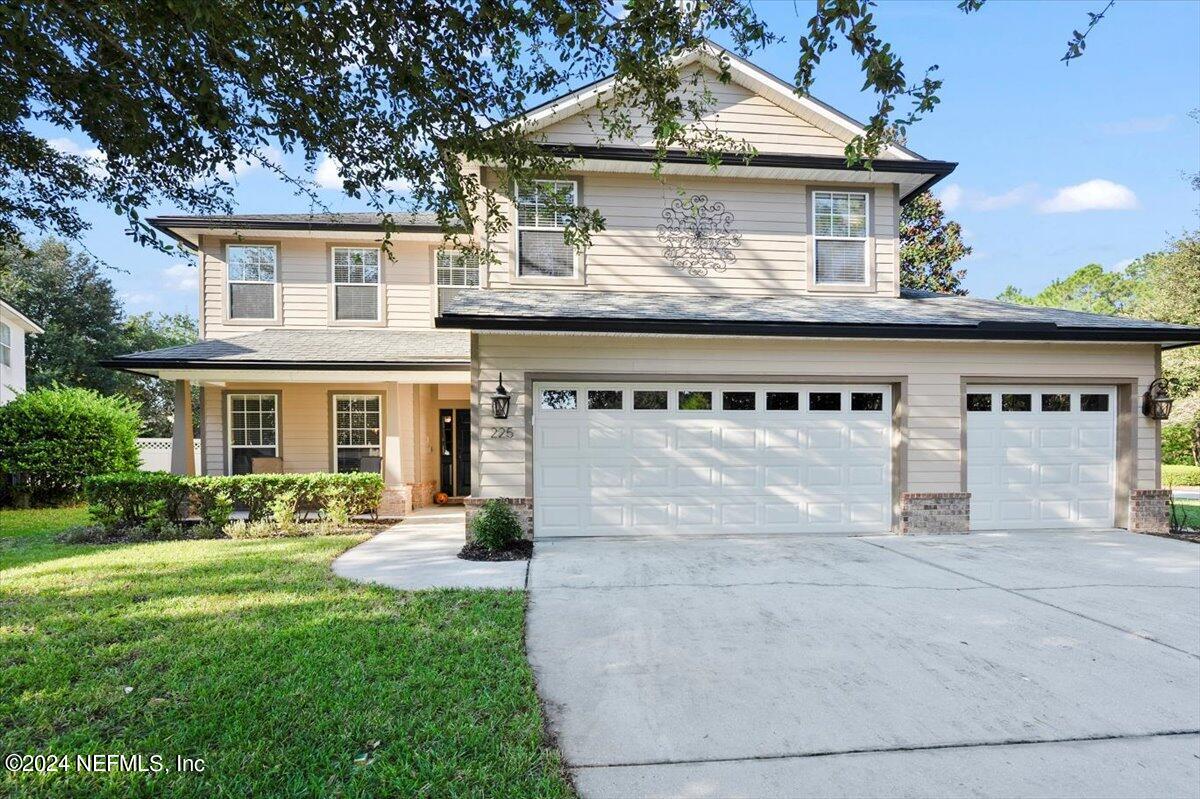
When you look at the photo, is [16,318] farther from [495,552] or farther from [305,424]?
[495,552]

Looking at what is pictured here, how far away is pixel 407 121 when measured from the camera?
4.45 meters

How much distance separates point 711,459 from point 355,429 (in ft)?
25.0

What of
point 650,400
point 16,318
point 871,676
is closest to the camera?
point 871,676

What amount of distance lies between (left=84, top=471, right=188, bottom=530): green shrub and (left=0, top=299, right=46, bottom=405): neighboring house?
13720 millimetres

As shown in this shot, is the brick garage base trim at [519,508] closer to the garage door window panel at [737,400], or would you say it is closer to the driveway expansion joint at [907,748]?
the garage door window panel at [737,400]

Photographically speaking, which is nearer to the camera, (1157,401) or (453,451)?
(1157,401)

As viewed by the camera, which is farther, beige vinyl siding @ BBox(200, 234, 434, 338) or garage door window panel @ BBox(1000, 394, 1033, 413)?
beige vinyl siding @ BBox(200, 234, 434, 338)

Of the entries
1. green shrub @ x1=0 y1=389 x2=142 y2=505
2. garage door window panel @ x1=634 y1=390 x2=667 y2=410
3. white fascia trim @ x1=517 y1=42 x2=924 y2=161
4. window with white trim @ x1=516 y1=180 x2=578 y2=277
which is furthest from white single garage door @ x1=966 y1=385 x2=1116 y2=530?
green shrub @ x1=0 y1=389 x2=142 y2=505

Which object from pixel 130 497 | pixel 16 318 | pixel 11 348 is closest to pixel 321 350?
pixel 130 497

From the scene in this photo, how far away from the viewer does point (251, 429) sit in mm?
11844

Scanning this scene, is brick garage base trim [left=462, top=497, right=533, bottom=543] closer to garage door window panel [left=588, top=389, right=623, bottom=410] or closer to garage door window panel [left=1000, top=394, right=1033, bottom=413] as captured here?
garage door window panel [left=588, top=389, right=623, bottom=410]

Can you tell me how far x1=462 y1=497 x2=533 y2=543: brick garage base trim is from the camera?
7.86m

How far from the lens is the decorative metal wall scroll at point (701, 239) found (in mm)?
9586

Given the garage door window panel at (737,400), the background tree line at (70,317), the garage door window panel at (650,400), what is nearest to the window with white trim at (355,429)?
the garage door window panel at (650,400)
